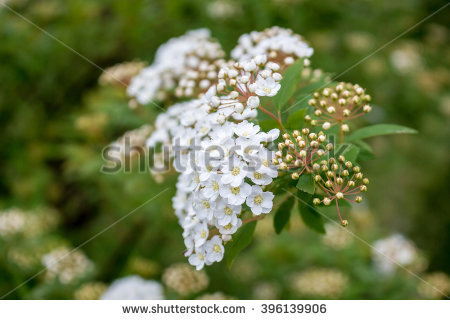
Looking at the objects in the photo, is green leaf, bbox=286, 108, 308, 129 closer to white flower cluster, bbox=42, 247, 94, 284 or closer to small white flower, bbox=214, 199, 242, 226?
small white flower, bbox=214, 199, 242, 226

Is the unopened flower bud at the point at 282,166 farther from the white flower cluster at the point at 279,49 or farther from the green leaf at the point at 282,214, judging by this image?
the white flower cluster at the point at 279,49

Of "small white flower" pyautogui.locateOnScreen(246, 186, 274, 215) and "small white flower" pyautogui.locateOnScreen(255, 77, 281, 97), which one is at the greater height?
"small white flower" pyautogui.locateOnScreen(255, 77, 281, 97)

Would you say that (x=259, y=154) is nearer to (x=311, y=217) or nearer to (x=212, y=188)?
(x=212, y=188)

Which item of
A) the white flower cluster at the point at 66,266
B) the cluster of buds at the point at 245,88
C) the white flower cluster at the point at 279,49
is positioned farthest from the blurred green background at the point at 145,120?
the cluster of buds at the point at 245,88

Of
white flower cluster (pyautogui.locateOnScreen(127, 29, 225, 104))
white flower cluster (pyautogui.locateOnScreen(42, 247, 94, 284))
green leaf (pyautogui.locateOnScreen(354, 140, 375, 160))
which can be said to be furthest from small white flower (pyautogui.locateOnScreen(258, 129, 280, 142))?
white flower cluster (pyautogui.locateOnScreen(42, 247, 94, 284))
